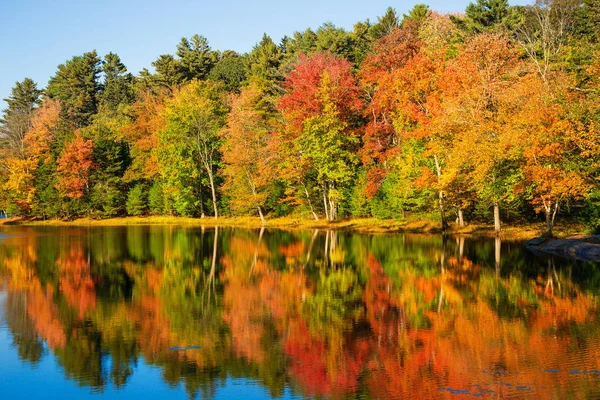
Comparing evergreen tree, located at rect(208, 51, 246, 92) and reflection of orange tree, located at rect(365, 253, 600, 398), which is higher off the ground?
evergreen tree, located at rect(208, 51, 246, 92)

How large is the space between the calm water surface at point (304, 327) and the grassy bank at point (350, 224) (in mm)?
9896

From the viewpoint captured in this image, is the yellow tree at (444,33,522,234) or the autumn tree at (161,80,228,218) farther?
the autumn tree at (161,80,228,218)

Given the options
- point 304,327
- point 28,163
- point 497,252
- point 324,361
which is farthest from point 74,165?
point 324,361

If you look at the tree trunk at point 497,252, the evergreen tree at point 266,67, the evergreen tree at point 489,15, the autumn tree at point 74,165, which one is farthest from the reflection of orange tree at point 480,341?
the autumn tree at point 74,165

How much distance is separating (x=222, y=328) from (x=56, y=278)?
13242mm

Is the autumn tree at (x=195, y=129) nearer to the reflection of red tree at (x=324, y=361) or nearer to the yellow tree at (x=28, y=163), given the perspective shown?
the yellow tree at (x=28, y=163)

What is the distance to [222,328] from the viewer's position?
16938 mm

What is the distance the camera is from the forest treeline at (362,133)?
121ft

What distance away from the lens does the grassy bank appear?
41438 millimetres

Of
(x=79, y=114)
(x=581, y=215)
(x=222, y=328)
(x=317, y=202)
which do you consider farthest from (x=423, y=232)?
(x=79, y=114)

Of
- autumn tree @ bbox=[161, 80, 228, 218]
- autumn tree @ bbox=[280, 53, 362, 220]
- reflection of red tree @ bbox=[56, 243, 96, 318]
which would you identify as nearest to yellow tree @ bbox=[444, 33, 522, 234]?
autumn tree @ bbox=[280, 53, 362, 220]

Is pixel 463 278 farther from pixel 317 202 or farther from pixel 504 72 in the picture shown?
pixel 317 202

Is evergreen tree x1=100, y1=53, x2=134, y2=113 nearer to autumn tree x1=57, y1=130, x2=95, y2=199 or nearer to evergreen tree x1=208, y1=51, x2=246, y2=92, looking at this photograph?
evergreen tree x1=208, y1=51, x2=246, y2=92

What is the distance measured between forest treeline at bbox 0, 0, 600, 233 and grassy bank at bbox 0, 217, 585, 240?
4.05ft
